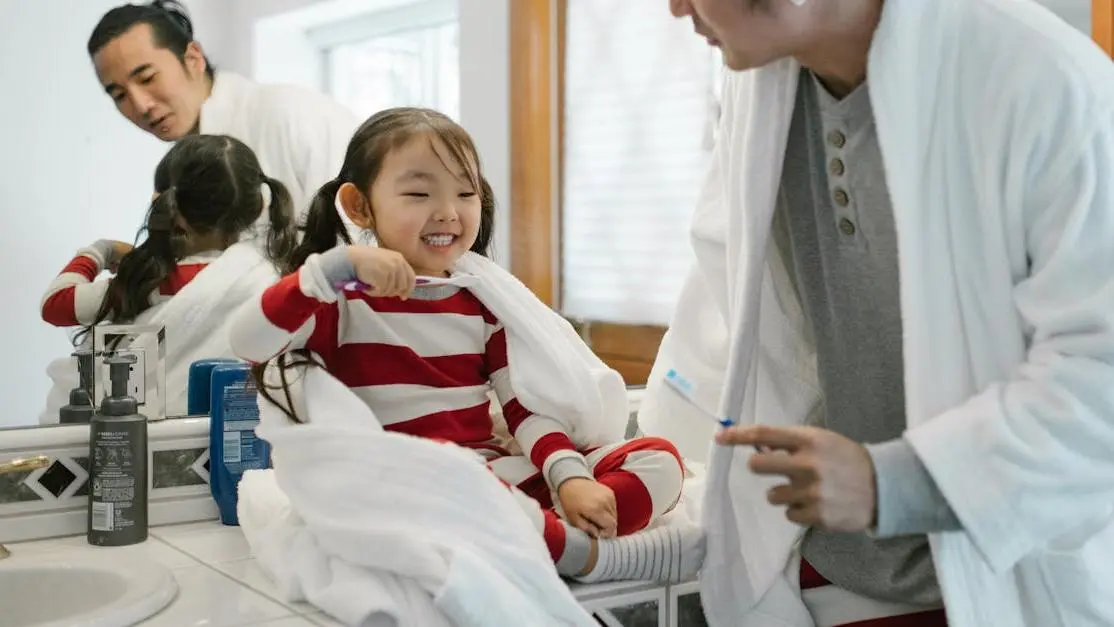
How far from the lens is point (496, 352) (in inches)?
53.4

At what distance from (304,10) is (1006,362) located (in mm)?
1084

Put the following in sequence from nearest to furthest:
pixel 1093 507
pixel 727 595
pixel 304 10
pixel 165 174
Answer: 1. pixel 1093 507
2. pixel 727 595
3. pixel 165 174
4. pixel 304 10

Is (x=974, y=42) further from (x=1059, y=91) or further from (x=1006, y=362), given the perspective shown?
(x=1006, y=362)

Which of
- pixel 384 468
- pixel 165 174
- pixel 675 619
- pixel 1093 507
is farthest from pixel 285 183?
pixel 1093 507

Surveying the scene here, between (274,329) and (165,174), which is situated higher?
(165,174)

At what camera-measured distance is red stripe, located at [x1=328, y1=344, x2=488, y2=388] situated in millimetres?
1256

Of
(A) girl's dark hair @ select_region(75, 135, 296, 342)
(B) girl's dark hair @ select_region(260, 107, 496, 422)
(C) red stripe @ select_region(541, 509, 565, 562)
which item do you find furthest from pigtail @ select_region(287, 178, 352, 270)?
(C) red stripe @ select_region(541, 509, 565, 562)

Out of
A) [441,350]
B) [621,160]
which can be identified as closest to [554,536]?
[441,350]

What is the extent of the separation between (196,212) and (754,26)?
808mm

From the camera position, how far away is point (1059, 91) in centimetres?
90

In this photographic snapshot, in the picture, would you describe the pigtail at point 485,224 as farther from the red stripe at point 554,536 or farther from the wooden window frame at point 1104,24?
the wooden window frame at point 1104,24

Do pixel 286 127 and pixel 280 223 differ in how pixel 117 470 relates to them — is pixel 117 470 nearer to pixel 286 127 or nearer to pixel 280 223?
pixel 280 223

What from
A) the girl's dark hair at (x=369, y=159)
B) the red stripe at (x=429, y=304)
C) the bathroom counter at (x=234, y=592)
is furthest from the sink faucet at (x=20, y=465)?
the red stripe at (x=429, y=304)

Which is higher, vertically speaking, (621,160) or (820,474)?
(621,160)
